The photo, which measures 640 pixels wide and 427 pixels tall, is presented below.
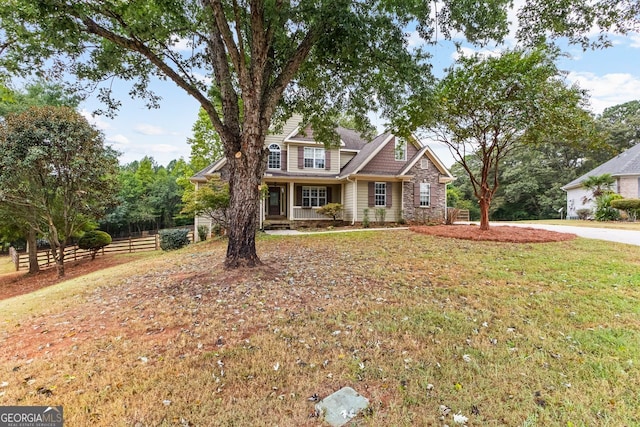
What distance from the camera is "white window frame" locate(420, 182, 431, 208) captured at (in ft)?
59.5

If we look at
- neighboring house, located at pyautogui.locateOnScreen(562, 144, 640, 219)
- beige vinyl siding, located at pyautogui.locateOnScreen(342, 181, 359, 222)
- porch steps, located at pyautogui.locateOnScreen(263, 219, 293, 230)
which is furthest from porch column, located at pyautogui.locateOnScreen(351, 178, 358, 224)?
neighboring house, located at pyautogui.locateOnScreen(562, 144, 640, 219)

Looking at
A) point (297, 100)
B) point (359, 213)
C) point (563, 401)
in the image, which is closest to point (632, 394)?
point (563, 401)

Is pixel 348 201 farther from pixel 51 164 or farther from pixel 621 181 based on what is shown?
pixel 621 181

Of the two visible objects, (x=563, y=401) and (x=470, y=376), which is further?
(x=470, y=376)

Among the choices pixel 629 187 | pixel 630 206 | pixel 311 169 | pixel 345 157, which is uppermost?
pixel 345 157

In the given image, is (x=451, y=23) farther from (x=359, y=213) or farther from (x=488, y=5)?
(x=359, y=213)

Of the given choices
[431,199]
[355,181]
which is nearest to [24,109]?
[355,181]

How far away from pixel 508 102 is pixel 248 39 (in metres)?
8.68

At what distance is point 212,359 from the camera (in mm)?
3174

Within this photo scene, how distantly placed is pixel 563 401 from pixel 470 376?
70cm

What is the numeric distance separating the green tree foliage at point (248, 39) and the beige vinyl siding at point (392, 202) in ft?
32.2

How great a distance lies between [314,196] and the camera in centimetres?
1892

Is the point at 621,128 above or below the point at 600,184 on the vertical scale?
above
